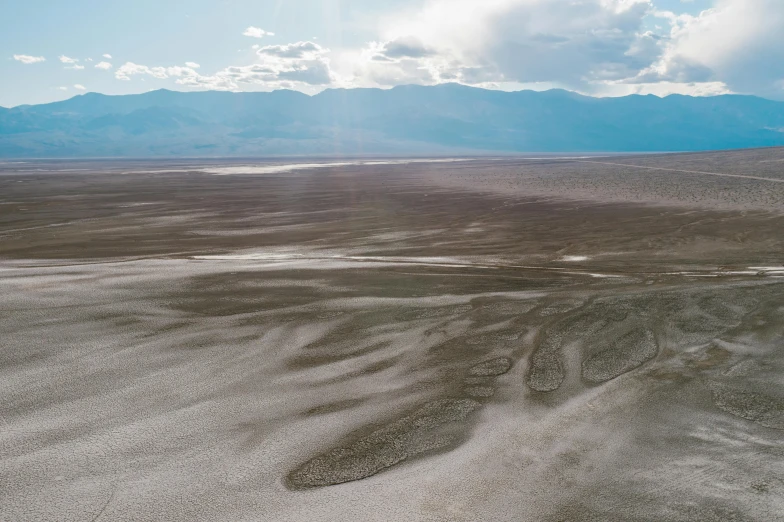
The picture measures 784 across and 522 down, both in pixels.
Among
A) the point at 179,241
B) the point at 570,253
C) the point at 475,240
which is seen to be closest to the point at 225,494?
the point at 570,253

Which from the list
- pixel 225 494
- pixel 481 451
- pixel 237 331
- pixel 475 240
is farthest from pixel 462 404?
pixel 475 240

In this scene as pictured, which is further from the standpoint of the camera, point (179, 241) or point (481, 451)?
point (179, 241)

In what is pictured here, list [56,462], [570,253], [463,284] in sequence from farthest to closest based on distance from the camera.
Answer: [570,253] < [463,284] < [56,462]

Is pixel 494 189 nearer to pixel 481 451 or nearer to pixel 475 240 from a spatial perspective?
pixel 475 240

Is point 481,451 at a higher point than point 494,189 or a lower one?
lower

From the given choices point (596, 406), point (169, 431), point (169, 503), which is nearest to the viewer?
point (169, 503)

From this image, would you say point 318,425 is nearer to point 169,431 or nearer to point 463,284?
point 169,431
